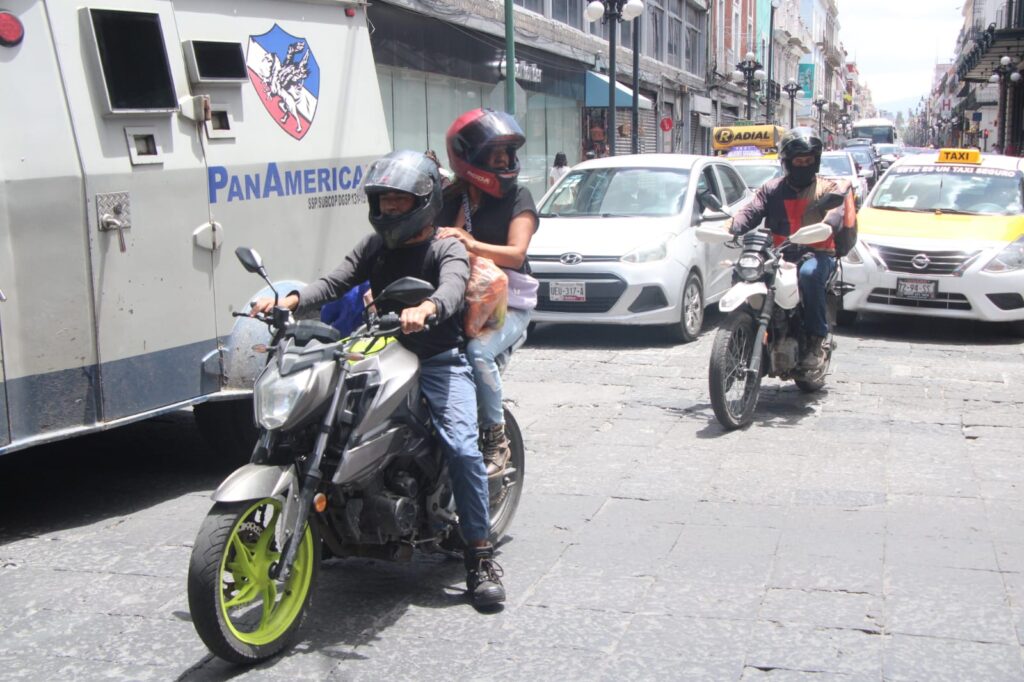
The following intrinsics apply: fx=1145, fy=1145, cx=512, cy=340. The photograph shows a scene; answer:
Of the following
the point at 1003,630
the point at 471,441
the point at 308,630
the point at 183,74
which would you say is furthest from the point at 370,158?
the point at 1003,630

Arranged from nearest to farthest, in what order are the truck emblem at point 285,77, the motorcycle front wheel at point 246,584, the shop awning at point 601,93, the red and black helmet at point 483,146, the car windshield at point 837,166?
the motorcycle front wheel at point 246,584 → the red and black helmet at point 483,146 → the truck emblem at point 285,77 → the car windshield at point 837,166 → the shop awning at point 601,93

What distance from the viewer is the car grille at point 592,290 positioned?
Answer: 33.2 feet

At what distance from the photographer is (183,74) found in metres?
5.52

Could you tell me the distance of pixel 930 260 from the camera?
10.5 meters

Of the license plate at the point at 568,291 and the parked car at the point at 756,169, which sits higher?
the parked car at the point at 756,169

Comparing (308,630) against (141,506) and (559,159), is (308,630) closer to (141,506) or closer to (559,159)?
(141,506)

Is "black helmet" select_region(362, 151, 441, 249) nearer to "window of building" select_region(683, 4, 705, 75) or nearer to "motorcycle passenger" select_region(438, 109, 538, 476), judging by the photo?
"motorcycle passenger" select_region(438, 109, 538, 476)

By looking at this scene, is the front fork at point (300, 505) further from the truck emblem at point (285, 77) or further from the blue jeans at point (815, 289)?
the blue jeans at point (815, 289)

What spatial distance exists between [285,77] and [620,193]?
223 inches

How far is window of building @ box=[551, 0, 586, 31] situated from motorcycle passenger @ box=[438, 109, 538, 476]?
22292 millimetres

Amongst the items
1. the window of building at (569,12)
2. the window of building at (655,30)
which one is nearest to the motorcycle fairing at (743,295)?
the window of building at (569,12)

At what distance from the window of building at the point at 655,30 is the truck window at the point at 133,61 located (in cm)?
3176

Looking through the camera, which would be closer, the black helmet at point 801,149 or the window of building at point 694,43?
the black helmet at point 801,149

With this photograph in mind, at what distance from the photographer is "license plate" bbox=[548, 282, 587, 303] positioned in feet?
33.4
